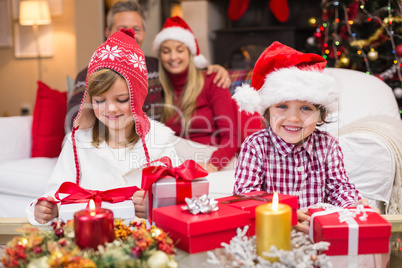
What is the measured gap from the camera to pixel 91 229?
79cm

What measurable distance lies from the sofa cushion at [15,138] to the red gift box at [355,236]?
175 centimetres

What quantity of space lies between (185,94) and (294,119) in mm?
1057

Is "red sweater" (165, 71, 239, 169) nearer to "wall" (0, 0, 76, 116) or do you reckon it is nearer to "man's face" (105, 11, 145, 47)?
"man's face" (105, 11, 145, 47)

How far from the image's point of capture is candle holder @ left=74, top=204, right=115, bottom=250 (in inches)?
31.0

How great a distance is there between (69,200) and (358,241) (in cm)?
69

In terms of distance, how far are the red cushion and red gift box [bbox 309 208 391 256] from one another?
1.67 metres

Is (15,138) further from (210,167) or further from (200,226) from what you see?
(200,226)

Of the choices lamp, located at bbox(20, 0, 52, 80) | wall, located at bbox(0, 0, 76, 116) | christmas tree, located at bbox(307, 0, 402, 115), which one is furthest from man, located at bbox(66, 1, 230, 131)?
wall, located at bbox(0, 0, 76, 116)

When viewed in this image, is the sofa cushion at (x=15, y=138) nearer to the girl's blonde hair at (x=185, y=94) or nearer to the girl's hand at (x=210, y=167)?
the girl's blonde hair at (x=185, y=94)

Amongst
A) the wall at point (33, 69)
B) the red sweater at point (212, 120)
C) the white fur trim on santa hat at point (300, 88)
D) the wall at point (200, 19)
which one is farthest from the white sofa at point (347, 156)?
the wall at point (33, 69)

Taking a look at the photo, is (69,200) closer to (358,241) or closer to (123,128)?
(123,128)

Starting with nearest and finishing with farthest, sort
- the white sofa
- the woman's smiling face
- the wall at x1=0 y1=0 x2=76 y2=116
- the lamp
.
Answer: the white sofa → the woman's smiling face → the lamp → the wall at x1=0 y1=0 x2=76 y2=116

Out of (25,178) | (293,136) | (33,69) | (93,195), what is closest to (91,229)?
(93,195)

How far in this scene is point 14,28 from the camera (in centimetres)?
461
